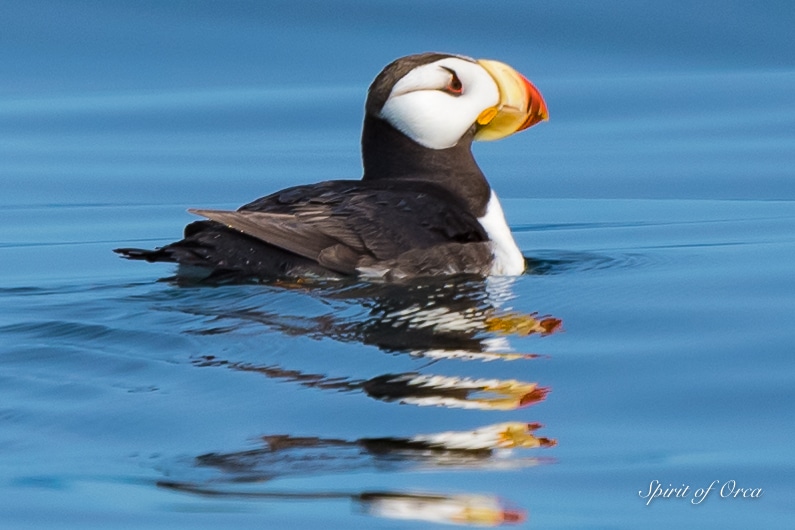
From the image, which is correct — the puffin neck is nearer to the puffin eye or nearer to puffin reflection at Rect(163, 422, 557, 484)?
the puffin eye

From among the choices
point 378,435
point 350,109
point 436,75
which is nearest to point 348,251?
point 436,75

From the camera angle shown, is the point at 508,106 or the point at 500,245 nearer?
the point at 500,245

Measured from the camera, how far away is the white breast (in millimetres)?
6469

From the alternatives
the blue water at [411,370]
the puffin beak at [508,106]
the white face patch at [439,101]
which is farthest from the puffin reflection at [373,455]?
the puffin beak at [508,106]

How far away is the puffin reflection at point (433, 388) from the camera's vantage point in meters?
4.59

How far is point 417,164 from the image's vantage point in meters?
6.73

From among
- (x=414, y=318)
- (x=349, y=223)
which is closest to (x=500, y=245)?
(x=349, y=223)

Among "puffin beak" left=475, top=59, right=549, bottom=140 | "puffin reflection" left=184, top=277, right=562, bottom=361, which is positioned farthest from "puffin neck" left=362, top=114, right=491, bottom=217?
"puffin reflection" left=184, top=277, right=562, bottom=361

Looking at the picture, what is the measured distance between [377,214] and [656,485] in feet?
7.60

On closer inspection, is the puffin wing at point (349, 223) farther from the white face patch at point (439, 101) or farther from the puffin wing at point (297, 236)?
the white face patch at point (439, 101)

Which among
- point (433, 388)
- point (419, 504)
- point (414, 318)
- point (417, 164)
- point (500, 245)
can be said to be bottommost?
point (419, 504)

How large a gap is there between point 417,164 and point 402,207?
65cm

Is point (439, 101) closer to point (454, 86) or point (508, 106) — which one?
point (454, 86)

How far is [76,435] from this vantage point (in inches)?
169
